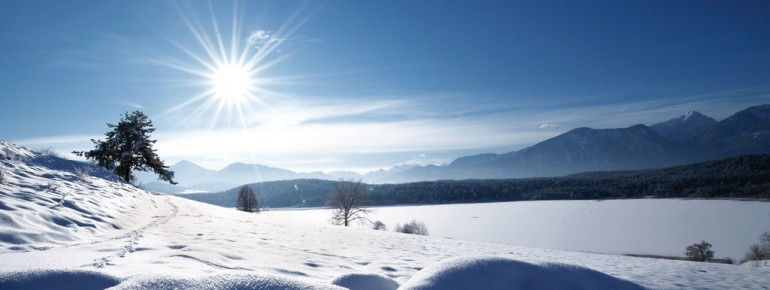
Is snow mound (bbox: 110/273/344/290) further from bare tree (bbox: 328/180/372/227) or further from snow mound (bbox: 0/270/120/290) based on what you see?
bare tree (bbox: 328/180/372/227)

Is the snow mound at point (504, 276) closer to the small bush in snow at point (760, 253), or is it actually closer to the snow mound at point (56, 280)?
the snow mound at point (56, 280)

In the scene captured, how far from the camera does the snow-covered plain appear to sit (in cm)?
243

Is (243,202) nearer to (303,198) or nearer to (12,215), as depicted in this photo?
(12,215)

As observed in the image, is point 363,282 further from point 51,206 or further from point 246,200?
point 246,200

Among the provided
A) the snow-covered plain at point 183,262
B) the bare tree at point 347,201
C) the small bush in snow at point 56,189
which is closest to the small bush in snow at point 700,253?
the bare tree at point 347,201

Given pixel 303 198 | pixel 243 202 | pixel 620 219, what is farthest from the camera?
pixel 303 198

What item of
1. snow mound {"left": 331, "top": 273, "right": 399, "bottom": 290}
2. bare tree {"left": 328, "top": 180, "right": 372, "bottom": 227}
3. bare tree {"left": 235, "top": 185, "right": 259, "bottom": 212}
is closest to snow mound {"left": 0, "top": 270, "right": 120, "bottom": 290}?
snow mound {"left": 331, "top": 273, "right": 399, "bottom": 290}

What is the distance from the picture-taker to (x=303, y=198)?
159 m

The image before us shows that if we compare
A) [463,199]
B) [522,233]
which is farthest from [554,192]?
[522,233]

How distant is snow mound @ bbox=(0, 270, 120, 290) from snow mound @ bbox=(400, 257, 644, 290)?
7.88 feet

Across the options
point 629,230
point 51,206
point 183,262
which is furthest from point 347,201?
point 629,230

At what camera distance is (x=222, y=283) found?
7.24 feet

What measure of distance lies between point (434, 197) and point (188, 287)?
5878 inches

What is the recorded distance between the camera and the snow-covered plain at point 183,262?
7.98ft
